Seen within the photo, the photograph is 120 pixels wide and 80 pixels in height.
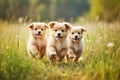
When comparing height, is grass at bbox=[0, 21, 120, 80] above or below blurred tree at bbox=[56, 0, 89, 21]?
below

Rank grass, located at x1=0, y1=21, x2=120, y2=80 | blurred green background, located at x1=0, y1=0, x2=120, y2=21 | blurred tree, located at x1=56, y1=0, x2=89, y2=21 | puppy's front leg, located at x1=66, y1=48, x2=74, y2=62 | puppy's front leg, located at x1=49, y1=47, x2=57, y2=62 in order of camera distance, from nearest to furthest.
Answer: grass, located at x1=0, y1=21, x2=120, y2=80 → puppy's front leg, located at x1=49, y1=47, x2=57, y2=62 → puppy's front leg, located at x1=66, y1=48, x2=74, y2=62 → blurred green background, located at x1=0, y1=0, x2=120, y2=21 → blurred tree, located at x1=56, y1=0, x2=89, y2=21

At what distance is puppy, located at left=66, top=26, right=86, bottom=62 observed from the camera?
599cm

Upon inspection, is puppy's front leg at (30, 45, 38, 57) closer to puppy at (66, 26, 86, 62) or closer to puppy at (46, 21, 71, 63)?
puppy at (46, 21, 71, 63)

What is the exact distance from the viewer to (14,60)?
537cm

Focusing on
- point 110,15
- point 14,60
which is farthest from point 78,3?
point 14,60

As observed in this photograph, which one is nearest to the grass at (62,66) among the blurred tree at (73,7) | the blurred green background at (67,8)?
the blurred green background at (67,8)

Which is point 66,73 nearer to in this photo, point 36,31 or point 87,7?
point 36,31

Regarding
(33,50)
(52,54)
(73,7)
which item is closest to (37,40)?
(33,50)

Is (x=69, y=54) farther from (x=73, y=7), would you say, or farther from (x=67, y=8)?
(x=73, y=7)

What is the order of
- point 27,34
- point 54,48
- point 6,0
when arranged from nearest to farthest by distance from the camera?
point 54,48 < point 27,34 < point 6,0

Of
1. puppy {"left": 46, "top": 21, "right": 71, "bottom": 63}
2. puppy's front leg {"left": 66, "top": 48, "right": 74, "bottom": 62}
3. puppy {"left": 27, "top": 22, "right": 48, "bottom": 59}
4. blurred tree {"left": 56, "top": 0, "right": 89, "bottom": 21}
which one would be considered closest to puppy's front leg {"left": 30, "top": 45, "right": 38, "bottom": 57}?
puppy {"left": 27, "top": 22, "right": 48, "bottom": 59}

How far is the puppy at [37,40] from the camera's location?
19.9 feet

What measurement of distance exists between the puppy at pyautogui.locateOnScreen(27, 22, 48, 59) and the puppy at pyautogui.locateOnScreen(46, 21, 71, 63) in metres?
0.16

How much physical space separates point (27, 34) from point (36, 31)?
2.97ft
